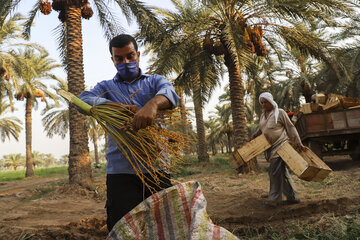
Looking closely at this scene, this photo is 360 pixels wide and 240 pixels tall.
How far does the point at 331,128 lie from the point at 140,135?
8.33m

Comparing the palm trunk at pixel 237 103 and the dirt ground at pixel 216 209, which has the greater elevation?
the palm trunk at pixel 237 103

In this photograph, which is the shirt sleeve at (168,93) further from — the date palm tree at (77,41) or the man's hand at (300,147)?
the date palm tree at (77,41)

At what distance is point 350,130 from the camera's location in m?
8.34

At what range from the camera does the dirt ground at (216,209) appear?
3324 millimetres

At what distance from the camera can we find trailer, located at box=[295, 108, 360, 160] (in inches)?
329

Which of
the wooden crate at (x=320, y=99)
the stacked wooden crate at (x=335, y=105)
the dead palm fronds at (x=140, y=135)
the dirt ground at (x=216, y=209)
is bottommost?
the dirt ground at (x=216, y=209)

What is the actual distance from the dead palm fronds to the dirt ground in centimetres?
148

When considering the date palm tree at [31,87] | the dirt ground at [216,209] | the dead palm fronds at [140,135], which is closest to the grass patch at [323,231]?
the dirt ground at [216,209]

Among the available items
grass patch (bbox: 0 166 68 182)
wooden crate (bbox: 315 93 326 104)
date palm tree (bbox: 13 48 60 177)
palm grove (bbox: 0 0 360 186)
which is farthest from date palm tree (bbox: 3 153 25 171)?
wooden crate (bbox: 315 93 326 104)

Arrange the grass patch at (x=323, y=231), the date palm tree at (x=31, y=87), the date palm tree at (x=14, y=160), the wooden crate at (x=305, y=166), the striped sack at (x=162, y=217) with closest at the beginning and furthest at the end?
the striped sack at (x=162, y=217)
the grass patch at (x=323, y=231)
the wooden crate at (x=305, y=166)
the date palm tree at (x=31, y=87)
the date palm tree at (x=14, y=160)

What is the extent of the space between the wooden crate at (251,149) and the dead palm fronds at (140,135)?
2788 millimetres

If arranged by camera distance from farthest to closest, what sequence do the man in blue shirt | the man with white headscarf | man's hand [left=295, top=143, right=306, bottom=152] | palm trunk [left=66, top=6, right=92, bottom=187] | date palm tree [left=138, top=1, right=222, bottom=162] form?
1. date palm tree [left=138, top=1, right=222, bottom=162]
2. palm trunk [left=66, top=6, right=92, bottom=187]
3. the man with white headscarf
4. man's hand [left=295, top=143, right=306, bottom=152]
5. the man in blue shirt

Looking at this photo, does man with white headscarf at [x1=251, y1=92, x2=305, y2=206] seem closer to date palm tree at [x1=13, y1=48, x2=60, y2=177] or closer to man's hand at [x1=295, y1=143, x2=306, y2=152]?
man's hand at [x1=295, y1=143, x2=306, y2=152]

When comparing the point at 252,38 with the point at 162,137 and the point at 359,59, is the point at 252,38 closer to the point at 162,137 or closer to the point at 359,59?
the point at 162,137
